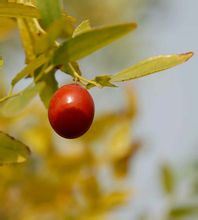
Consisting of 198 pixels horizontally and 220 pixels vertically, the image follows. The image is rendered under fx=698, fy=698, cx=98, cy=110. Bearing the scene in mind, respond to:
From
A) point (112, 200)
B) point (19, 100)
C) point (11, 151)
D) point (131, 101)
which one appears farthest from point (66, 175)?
point (19, 100)

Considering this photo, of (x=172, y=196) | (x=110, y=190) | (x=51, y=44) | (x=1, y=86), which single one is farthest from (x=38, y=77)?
(x=172, y=196)

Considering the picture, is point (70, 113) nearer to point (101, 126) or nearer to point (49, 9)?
point (49, 9)

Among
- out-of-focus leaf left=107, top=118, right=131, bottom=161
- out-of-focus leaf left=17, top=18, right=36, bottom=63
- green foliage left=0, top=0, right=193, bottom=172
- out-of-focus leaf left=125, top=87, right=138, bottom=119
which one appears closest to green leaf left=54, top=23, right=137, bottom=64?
green foliage left=0, top=0, right=193, bottom=172

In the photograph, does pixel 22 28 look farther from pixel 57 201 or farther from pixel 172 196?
pixel 172 196

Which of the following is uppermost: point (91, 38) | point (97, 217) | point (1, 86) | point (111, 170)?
point (1, 86)

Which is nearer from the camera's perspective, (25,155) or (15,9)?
(15,9)
